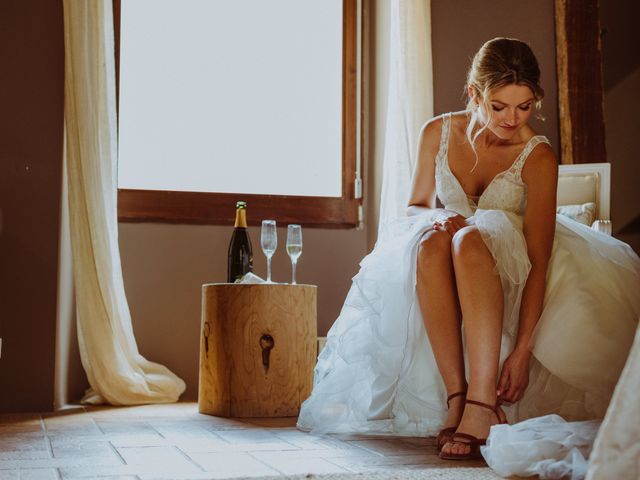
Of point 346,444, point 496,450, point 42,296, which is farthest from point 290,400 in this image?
point 496,450

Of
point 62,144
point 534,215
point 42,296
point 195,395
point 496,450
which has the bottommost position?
point 195,395

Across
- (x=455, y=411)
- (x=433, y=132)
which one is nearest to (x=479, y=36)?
(x=433, y=132)

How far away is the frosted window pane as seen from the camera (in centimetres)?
360

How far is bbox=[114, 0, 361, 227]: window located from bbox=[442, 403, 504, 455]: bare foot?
1.87 meters

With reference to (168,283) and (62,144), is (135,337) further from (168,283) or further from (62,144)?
(62,144)

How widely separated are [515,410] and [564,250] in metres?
0.44

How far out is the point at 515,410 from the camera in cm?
216

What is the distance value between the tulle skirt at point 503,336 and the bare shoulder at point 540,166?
0.14 metres

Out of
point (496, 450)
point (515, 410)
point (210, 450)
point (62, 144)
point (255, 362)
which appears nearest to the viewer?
point (496, 450)

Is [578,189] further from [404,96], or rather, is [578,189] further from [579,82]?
[404,96]

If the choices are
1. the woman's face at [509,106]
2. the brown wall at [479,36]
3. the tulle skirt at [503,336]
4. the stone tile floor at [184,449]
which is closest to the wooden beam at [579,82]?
the brown wall at [479,36]

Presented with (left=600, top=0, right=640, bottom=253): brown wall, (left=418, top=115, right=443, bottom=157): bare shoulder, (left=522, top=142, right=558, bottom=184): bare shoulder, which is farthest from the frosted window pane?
(left=600, top=0, right=640, bottom=253): brown wall

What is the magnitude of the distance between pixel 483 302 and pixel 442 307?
146mm

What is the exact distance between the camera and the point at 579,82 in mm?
3645
